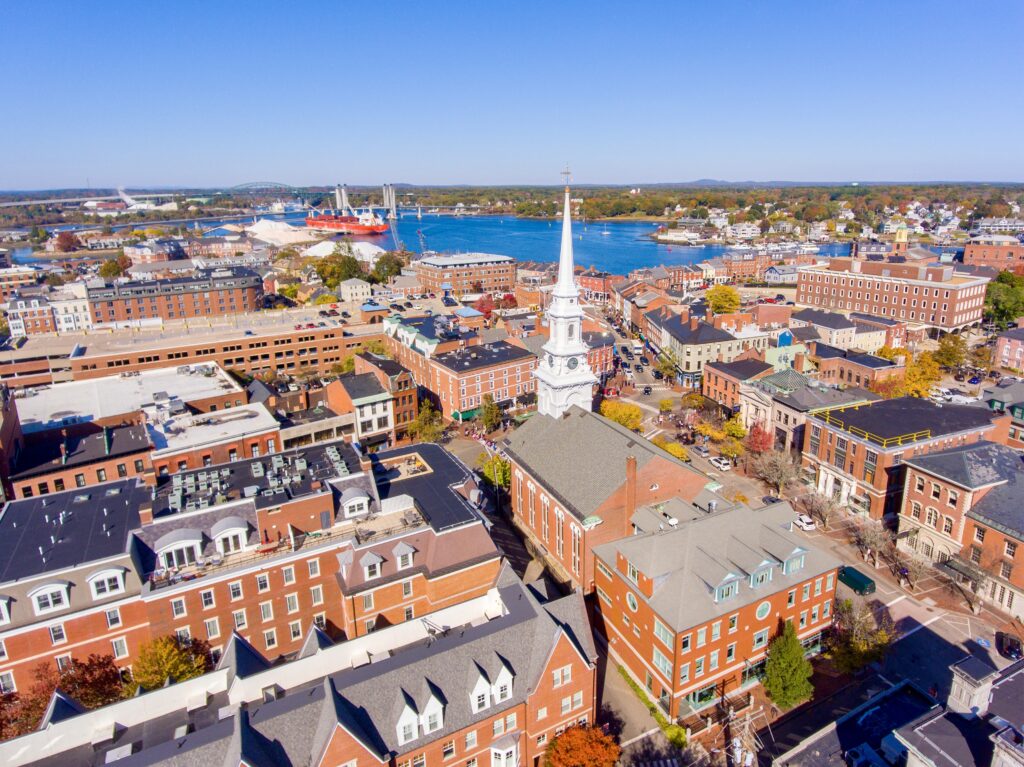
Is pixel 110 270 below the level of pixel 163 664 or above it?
above

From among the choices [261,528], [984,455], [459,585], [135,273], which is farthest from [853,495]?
[135,273]

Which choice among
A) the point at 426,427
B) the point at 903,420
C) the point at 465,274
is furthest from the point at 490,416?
the point at 465,274

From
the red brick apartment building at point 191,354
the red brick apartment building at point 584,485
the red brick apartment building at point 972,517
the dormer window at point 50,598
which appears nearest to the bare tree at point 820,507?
the red brick apartment building at point 972,517

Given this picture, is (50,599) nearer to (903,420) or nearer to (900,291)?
(903,420)

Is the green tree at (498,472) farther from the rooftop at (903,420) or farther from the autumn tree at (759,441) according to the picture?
the rooftop at (903,420)

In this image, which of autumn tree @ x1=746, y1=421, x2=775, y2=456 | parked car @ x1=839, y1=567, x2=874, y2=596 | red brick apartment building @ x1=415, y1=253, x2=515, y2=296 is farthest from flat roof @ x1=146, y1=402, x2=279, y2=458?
red brick apartment building @ x1=415, y1=253, x2=515, y2=296

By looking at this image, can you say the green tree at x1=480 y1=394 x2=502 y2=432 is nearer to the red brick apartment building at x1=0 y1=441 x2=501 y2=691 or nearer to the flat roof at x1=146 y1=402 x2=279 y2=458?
the flat roof at x1=146 y1=402 x2=279 y2=458

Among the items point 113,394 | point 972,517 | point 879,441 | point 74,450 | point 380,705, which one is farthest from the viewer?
point 113,394
